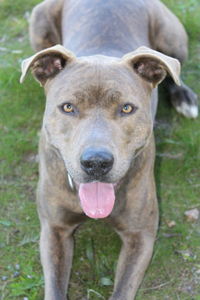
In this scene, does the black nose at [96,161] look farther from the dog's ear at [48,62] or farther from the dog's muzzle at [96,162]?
the dog's ear at [48,62]

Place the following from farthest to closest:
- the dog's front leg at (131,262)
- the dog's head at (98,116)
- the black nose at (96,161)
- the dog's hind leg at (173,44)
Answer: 1. the dog's hind leg at (173,44)
2. the dog's front leg at (131,262)
3. the dog's head at (98,116)
4. the black nose at (96,161)

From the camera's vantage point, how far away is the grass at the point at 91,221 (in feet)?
12.8

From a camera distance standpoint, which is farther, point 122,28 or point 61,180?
point 122,28

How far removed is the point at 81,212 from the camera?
372 centimetres

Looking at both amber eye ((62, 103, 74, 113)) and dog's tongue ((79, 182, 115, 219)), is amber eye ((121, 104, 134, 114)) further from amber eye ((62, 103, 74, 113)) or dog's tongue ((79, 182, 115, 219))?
dog's tongue ((79, 182, 115, 219))

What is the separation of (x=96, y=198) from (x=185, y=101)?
7.46 feet

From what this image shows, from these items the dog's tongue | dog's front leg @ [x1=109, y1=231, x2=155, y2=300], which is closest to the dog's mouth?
the dog's tongue

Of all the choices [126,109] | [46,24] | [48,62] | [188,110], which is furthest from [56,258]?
[46,24]

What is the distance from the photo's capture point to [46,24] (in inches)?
216

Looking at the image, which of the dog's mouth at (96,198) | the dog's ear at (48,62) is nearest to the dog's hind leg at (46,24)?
the dog's ear at (48,62)

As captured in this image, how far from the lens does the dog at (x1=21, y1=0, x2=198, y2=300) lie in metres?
3.21

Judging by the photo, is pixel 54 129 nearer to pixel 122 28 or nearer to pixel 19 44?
pixel 122 28

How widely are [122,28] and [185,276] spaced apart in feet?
6.58

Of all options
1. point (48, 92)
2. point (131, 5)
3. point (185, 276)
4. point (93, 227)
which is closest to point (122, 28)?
point (131, 5)
